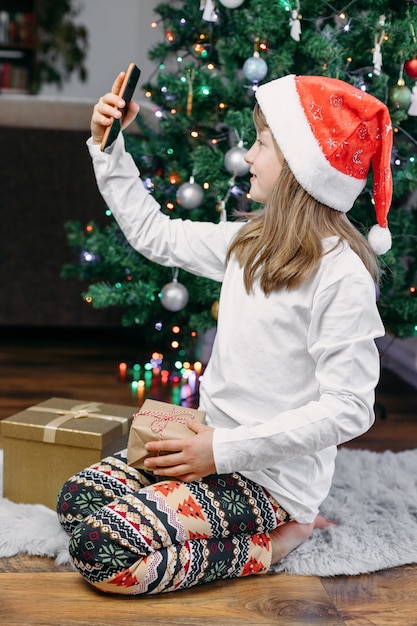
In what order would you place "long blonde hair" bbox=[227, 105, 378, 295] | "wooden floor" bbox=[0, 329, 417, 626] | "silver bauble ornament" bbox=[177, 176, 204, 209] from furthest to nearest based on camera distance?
"silver bauble ornament" bbox=[177, 176, 204, 209], "long blonde hair" bbox=[227, 105, 378, 295], "wooden floor" bbox=[0, 329, 417, 626]

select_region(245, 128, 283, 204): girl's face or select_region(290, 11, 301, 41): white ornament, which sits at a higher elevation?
select_region(290, 11, 301, 41): white ornament

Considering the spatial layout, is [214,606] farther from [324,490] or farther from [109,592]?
[324,490]

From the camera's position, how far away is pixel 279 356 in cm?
138

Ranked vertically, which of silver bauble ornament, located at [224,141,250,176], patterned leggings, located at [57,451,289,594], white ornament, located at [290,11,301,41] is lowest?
patterned leggings, located at [57,451,289,594]

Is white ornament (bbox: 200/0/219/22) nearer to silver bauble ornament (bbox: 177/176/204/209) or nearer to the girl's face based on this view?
silver bauble ornament (bbox: 177/176/204/209)

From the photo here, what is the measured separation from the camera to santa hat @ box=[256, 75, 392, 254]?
1330 millimetres

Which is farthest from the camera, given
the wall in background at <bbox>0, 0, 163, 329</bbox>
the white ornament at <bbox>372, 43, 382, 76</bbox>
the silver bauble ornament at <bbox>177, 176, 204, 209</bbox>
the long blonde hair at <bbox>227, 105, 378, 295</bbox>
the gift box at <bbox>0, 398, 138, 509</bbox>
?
the wall in background at <bbox>0, 0, 163, 329</bbox>

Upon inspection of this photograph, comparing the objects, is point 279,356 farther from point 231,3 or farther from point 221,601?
point 231,3

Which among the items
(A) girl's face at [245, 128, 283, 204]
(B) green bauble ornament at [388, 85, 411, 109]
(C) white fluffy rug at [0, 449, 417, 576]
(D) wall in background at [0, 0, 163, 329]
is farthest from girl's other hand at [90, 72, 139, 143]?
(D) wall in background at [0, 0, 163, 329]

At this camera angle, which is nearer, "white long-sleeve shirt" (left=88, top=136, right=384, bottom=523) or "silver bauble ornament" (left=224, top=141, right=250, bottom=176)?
"white long-sleeve shirt" (left=88, top=136, right=384, bottom=523)

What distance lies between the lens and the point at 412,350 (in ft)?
9.57

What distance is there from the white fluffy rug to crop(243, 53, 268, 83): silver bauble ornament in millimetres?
960

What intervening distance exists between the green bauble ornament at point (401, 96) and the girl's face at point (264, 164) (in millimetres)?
781

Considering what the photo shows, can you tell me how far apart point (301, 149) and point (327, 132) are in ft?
0.16
